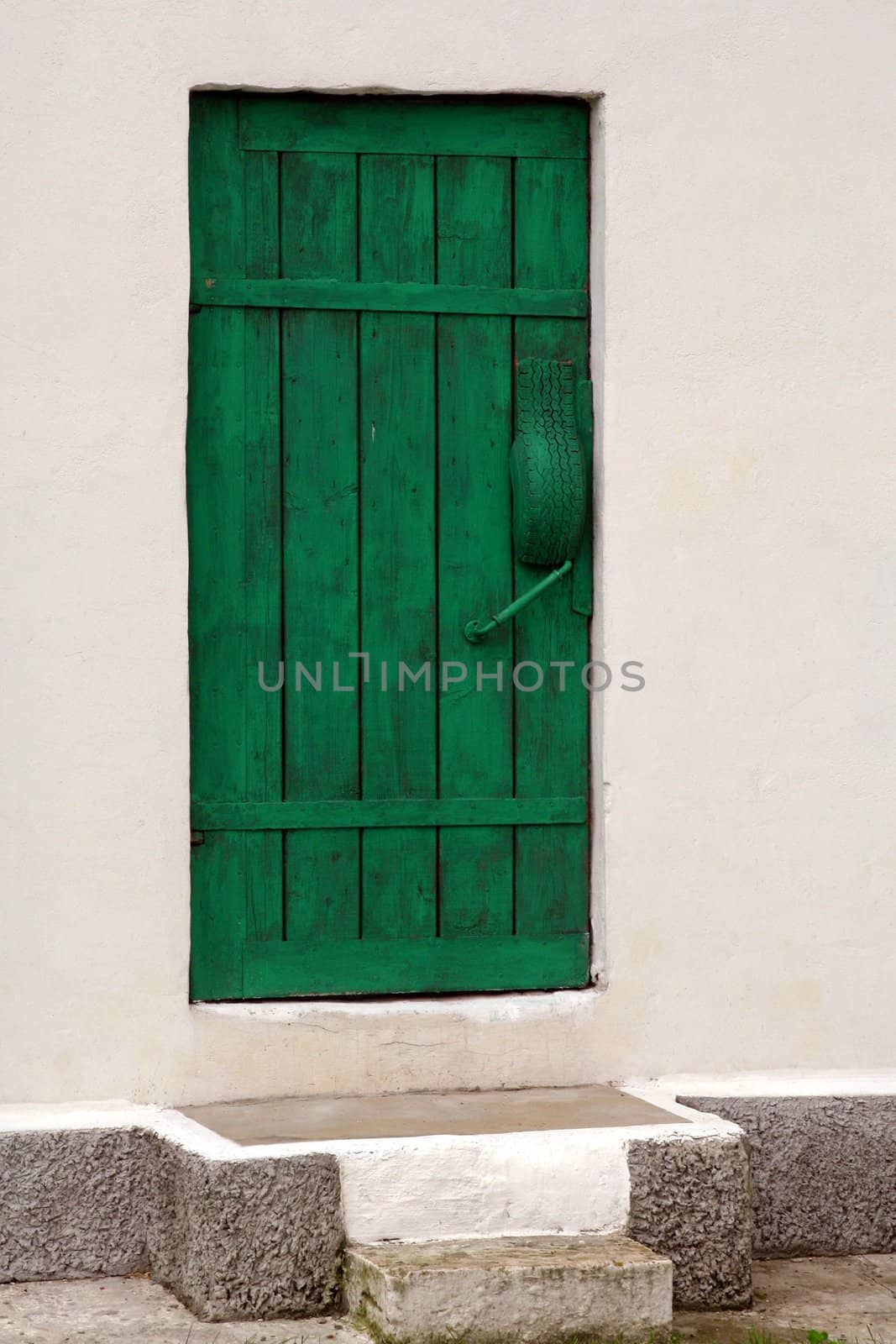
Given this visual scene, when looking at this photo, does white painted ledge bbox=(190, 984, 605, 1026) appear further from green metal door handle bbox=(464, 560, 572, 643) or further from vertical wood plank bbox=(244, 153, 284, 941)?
green metal door handle bbox=(464, 560, 572, 643)

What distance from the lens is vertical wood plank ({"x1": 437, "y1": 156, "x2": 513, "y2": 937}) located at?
4.32m

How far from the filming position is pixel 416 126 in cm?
428

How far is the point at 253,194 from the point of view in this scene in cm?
423

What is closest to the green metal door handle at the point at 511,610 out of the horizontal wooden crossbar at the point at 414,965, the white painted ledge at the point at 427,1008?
the horizontal wooden crossbar at the point at 414,965

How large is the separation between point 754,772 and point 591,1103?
2.94ft

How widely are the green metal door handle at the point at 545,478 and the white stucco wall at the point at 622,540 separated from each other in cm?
10

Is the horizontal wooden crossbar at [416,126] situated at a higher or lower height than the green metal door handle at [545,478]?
higher

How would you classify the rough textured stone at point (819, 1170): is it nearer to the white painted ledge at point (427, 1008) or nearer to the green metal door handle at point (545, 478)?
the white painted ledge at point (427, 1008)

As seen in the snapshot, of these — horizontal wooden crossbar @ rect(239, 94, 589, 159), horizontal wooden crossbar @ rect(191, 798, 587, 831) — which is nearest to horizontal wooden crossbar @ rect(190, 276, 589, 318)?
horizontal wooden crossbar @ rect(239, 94, 589, 159)

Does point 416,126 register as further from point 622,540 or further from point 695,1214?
point 695,1214

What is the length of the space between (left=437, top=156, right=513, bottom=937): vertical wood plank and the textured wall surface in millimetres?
873

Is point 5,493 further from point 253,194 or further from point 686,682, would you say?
point 686,682

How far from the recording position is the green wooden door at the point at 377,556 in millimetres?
4211

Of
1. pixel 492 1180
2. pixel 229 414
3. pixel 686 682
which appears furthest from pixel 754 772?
pixel 229 414
